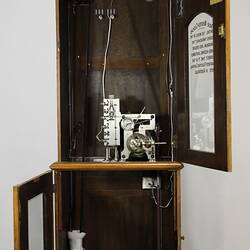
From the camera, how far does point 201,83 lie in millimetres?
2406

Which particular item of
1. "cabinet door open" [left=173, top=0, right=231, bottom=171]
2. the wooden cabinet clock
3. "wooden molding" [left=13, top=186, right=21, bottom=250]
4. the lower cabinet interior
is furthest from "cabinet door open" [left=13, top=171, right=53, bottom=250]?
"cabinet door open" [left=173, top=0, right=231, bottom=171]

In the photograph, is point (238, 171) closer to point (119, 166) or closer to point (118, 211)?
point (119, 166)

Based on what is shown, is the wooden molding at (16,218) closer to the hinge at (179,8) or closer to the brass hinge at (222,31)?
the brass hinge at (222,31)

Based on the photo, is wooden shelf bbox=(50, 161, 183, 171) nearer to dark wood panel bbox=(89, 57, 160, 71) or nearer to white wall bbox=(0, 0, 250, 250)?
white wall bbox=(0, 0, 250, 250)

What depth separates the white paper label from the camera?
90.1 inches

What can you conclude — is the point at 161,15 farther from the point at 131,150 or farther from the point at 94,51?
the point at 131,150

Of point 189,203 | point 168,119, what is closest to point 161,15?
point 168,119

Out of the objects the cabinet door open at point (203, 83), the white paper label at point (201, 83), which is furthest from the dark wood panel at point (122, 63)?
the white paper label at point (201, 83)

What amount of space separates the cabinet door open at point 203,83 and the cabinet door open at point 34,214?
0.84 metres

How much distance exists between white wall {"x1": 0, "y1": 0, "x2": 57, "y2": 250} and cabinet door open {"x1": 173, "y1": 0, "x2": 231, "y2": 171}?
78cm

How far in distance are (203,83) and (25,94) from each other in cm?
111

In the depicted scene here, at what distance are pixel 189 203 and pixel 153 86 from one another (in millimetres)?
844

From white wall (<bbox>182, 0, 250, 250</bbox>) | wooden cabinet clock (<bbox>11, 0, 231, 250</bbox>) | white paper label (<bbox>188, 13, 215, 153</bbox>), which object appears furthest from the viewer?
wooden cabinet clock (<bbox>11, 0, 231, 250</bbox>)

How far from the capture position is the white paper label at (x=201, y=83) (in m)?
2.29
